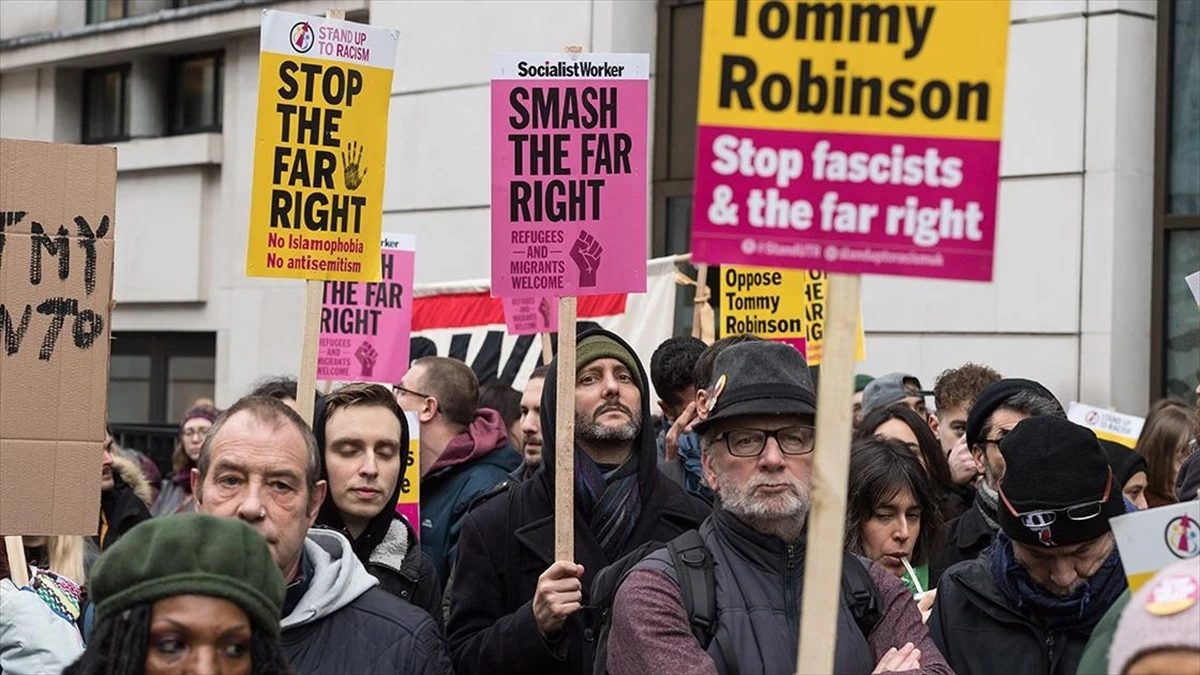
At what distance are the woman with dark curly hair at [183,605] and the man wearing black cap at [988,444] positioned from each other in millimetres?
3252

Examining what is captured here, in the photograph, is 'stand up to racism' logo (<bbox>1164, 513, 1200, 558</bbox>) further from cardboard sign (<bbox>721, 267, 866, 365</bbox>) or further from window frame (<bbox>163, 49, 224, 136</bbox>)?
window frame (<bbox>163, 49, 224, 136</bbox>)

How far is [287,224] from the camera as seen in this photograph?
7.14m

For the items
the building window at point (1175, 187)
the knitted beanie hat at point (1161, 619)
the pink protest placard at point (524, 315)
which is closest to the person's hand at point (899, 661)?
the knitted beanie hat at point (1161, 619)

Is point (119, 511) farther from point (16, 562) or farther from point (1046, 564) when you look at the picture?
point (1046, 564)

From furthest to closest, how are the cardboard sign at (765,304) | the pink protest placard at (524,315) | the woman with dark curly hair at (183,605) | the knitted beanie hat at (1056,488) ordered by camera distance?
the pink protest placard at (524,315) < the cardboard sign at (765,304) < the knitted beanie hat at (1056,488) < the woman with dark curly hair at (183,605)

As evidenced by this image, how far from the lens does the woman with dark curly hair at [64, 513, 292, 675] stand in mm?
3604

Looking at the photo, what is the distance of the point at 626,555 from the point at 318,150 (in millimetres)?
2313

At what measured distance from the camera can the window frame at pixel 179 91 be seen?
18562mm

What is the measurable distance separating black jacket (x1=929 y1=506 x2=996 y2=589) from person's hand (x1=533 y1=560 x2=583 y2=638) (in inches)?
58.3

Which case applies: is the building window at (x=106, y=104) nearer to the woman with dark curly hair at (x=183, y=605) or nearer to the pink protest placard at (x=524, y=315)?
the pink protest placard at (x=524, y=315)

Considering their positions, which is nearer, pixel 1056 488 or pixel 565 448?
pixel 1056 488

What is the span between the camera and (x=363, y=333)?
1012 cm

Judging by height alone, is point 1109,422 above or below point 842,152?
below

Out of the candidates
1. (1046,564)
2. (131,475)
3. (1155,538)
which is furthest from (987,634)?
(131,475)
